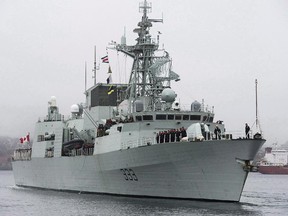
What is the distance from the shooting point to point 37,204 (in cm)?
3597

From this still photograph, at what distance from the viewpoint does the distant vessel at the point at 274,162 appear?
443 feet

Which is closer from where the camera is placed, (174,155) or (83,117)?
(174,155)

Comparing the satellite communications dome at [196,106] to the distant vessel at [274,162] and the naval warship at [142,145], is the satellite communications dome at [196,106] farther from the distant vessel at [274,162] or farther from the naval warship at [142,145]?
the distant vessel at [274,162]

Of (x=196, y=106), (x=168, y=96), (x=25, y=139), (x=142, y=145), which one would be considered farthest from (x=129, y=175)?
(x=25, y=139)

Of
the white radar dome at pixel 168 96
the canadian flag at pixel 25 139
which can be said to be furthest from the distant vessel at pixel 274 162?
the white radar dome at pixel 168 96

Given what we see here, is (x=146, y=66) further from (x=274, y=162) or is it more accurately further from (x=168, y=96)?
(x=274, y=162)

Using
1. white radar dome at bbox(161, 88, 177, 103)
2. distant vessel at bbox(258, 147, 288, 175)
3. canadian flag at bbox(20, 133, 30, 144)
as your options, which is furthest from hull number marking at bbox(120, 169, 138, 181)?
distant vessel at bbox(258, 147, 288, 175)

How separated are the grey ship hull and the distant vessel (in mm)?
101897

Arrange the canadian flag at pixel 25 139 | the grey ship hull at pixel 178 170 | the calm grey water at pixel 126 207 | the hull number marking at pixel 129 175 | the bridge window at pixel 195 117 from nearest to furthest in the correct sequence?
1. the calm grey water at pixel 126 207
2. the grey ship hull at pixel 178 170
3. the hull number marking at pixel 129 175
4. the bridge window at pixel 195 117
5. the canadian flag at pixel 25 139

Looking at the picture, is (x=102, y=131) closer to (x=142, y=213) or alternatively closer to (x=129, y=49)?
(x=129, y=49)

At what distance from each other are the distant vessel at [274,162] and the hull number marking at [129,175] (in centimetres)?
10302

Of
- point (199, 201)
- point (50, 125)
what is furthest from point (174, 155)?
point (50, 125)

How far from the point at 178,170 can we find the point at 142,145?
3.14 meters

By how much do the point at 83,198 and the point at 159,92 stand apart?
891cm
